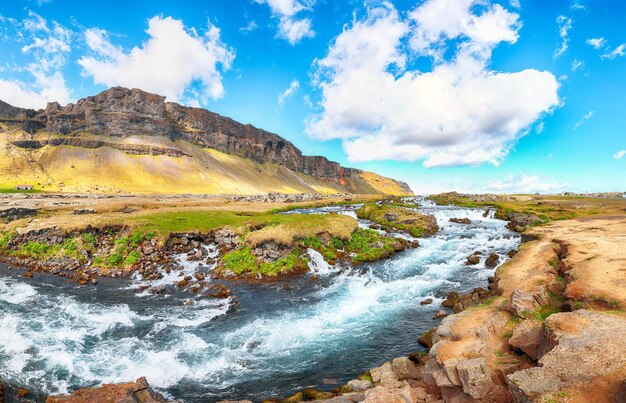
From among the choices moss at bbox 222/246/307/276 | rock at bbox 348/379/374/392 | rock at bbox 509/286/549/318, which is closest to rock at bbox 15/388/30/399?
rock at bbox 348/379/374/392

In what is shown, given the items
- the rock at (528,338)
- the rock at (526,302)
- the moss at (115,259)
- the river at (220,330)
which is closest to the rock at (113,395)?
the river at (220,330)

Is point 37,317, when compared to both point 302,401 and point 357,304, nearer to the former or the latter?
point 302,401

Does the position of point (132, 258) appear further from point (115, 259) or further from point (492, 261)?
point (492, 261)

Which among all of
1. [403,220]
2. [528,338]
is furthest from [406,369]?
[403,220]

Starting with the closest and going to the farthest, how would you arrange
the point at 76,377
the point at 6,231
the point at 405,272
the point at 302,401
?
the point at 302,401 < the point at 76,377 < the point at 405,272 < the point at 6,231

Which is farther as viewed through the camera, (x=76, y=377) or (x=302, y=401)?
(x=76, y=377)

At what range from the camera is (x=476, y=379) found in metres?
12.3

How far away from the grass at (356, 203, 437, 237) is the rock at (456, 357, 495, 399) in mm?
40068

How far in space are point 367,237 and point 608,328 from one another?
3191 cm

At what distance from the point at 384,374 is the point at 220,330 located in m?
12.2

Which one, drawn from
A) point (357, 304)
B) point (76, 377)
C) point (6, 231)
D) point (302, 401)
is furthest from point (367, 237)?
point (6, 231)

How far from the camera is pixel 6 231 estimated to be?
44031mm

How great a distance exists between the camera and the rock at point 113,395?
1270 centimetres

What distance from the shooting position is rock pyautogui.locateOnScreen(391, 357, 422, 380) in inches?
613
